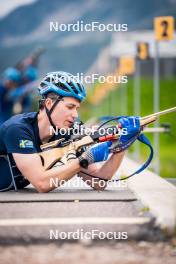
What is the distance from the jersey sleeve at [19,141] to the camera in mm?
6523

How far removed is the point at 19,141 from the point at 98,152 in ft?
1.72

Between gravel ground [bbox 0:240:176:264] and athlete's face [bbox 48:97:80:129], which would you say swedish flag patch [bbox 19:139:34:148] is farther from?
gravel ground [bbox 0:240:176:264]

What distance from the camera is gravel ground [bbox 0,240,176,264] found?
4.79m

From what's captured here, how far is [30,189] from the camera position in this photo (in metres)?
7.19

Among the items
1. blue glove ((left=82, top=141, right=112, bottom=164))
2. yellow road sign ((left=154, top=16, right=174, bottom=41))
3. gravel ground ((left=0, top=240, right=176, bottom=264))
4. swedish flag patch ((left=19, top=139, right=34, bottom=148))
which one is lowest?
gravel ground ((left=0, top=240, right=176, bottom=264))

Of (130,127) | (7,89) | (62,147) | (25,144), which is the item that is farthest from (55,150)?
(7,89)

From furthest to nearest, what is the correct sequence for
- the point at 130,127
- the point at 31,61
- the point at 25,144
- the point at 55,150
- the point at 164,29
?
the point at 31,61 < the point at 164,29 < the point at 55,150 < the point at 25,144 < the point at 130,127

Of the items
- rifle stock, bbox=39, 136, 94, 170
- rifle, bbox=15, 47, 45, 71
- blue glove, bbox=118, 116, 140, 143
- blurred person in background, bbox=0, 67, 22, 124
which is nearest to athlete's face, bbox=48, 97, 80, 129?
rifle stock, bbox=39, 136, 94, 170

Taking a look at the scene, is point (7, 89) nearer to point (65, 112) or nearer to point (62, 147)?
point (62, 147)

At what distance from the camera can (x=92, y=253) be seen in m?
4.99

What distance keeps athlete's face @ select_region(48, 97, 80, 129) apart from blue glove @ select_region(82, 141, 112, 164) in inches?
10.0

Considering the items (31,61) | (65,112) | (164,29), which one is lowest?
(65,112)

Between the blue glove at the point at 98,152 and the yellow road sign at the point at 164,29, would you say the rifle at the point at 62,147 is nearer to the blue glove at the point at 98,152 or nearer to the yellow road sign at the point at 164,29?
the blue glove at the point at 98,152

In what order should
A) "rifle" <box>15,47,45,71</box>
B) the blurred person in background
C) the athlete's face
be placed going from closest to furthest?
1. the athlete's face
2. the blurred person in background
3. "rifle" <box>15,47,45,71</box>
